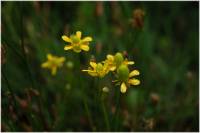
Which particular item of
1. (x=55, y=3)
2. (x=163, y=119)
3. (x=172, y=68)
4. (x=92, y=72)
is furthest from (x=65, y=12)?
(x=92, y=72)

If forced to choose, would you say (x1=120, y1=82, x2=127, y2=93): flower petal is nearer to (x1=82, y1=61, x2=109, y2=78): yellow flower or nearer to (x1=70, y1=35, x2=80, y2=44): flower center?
(x1=82, y1=61, x2=109, y2=78): yellow flower

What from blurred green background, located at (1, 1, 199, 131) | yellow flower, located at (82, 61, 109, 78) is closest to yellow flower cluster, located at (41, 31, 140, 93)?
yellow flower, located at (82, 61, 109, 78)

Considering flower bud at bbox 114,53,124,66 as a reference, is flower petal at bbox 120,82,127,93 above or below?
below

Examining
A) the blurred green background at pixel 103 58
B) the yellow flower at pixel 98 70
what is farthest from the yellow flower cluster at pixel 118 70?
the blurred green background at pixel 103 58

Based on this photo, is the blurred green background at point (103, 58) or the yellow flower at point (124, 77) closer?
the yellow flower at point (124, 77)

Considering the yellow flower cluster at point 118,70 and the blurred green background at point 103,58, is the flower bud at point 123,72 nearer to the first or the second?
the yellow flower cluster at point 118,70

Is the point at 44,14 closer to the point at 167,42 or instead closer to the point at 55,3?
the point at 55,3
